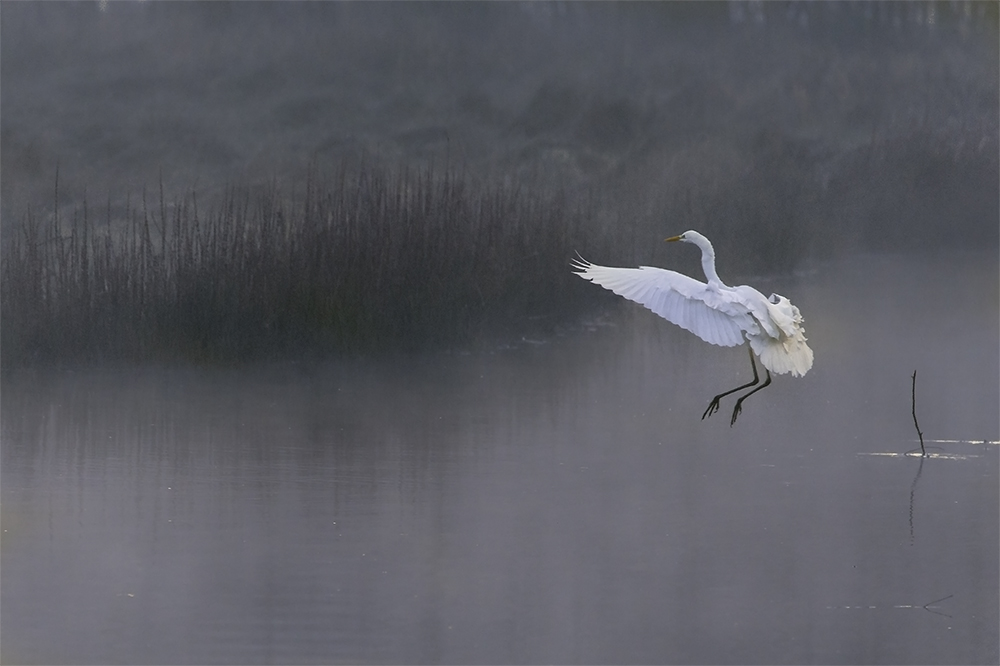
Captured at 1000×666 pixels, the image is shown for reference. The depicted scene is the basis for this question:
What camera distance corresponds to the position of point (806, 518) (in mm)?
6727

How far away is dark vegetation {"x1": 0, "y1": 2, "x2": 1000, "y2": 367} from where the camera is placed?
10312 mm

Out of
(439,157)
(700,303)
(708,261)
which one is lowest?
(700,303)

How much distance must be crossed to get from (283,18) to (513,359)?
250 inches

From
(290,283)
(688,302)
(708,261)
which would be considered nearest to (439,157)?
(290,283)

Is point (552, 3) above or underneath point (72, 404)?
above

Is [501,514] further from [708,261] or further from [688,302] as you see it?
[708,261]

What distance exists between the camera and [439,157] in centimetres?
1469

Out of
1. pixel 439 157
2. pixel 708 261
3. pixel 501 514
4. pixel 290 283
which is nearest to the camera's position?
pixel 501 514

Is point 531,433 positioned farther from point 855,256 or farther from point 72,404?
point 855,256

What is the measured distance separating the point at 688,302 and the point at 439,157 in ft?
26.7

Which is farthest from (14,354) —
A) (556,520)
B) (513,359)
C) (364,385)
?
(556,520)

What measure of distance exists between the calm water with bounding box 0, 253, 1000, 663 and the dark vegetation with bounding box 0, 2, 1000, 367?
527mm

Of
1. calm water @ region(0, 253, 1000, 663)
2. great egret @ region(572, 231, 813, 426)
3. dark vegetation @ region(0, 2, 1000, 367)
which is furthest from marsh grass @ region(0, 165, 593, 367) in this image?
great egret @ region(572, 231, 813, 426)

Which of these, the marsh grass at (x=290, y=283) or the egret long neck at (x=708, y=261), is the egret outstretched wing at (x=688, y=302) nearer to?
the egret long neck at (x=708, y=261)
